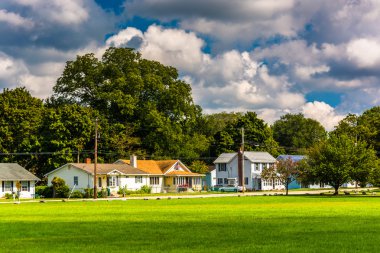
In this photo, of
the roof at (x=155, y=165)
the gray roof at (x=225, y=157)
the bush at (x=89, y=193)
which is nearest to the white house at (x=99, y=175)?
the roof at (x=155, y=165)

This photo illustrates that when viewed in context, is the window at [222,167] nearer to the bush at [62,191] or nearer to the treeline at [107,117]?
the treeline at [107,117]

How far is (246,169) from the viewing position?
11444cm

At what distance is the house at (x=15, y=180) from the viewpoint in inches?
3155

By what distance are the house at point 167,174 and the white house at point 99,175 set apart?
4.34 meters

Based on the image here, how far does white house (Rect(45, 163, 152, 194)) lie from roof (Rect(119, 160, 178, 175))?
13.6 ft

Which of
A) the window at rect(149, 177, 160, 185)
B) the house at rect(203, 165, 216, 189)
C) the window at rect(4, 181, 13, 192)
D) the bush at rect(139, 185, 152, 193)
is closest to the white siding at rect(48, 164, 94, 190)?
the window at rect(4, 181, 13, 192)

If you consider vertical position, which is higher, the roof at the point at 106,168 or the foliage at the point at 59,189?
the roof at the point at 106,168

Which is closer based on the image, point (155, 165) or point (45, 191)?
point (45, 191)

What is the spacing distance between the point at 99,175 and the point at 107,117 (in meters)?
20.0

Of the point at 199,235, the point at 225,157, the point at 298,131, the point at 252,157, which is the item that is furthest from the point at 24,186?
the point at 298,131

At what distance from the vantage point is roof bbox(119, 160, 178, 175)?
331 ft

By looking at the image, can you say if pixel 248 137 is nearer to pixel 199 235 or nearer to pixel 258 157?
pixel 258 157

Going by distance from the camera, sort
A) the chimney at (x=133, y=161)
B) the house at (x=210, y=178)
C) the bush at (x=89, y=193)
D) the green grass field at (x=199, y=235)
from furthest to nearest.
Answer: the house at (x=210, y=178)
the chimney at (x=133, y=161)
the bush at (x=89, y=193)
the green grass field at (x=199, y=235)

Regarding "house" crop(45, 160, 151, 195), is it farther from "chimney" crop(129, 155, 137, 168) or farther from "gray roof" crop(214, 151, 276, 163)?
"gray roof" crop(214, 151, 276, 163)
